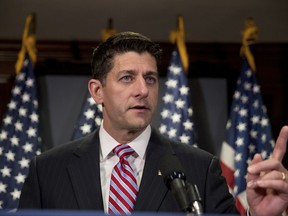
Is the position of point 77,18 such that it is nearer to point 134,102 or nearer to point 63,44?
point 63,44

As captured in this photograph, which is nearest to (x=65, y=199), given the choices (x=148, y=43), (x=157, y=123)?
(x=148, y=43)

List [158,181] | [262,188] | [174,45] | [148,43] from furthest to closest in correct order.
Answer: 1. [174,45]
2. [148,43]
3. [158,181]
4. [262,188]

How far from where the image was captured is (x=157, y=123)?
4.05 meters

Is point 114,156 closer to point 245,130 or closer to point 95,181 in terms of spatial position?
point 95,181

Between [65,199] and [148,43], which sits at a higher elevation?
[148,43]

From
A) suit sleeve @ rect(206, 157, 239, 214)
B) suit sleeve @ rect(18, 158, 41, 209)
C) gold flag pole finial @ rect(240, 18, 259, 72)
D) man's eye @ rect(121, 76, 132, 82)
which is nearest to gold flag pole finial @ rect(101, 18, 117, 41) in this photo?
gold flag pole finial @ rect(240, 18, 259, 72)

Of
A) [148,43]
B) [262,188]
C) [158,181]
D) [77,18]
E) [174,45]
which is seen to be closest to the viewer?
[262,188]

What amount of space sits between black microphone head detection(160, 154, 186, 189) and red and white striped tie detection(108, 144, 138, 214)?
443mm

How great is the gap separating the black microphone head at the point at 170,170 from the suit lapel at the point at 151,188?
422 mm

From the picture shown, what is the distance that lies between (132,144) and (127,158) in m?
0.06

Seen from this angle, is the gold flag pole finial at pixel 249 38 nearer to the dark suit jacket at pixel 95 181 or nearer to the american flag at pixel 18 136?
the american flag at pixel 18 136

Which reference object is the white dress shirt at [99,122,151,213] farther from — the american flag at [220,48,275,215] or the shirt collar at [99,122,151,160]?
the american flag at [220,48,275,215]

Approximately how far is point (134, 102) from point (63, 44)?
2315 millimetres

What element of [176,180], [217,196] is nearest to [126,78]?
[217,196]
